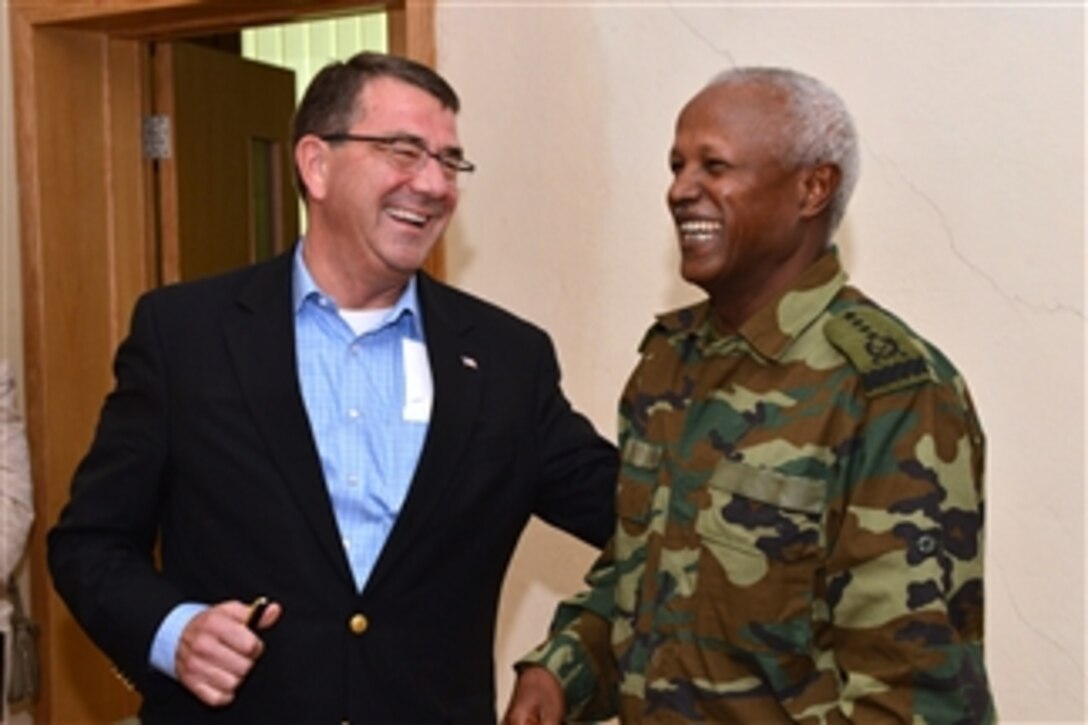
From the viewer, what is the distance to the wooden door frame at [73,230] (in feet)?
12.3

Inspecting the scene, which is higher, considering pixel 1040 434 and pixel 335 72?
pixel 335 72

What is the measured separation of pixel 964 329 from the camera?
266 centimetres

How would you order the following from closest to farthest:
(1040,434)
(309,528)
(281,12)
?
(309,528), (1040,434), (281,12)

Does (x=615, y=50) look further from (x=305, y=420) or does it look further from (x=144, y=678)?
(x=144, y=678)

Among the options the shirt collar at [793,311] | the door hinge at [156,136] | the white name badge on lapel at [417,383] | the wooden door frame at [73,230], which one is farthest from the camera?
the door hinge at [156,136]

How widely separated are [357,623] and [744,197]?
2.52 ft

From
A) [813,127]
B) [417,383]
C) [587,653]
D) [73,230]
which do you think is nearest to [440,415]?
[417,383]

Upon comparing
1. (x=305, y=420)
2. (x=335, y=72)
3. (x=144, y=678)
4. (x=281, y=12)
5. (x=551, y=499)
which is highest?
(x=281, y=12)

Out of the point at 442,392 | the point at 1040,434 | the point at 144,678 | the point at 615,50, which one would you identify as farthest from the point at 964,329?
the point at 144,678

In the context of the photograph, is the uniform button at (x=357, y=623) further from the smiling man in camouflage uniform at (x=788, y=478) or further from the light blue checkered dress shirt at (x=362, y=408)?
the smiling man in camouflage uniform at (x=788, y=478)

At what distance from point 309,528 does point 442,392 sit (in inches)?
10.8

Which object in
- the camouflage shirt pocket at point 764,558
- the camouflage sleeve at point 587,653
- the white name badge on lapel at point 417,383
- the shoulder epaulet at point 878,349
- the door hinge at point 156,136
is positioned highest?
the door hinge at point 156,136

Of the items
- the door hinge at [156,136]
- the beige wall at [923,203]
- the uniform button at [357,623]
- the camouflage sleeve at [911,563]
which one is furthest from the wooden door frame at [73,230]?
the camouflage sleeve at [911,563]

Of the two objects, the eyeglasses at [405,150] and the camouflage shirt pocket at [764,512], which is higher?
the eyeglasses at [405,150]
